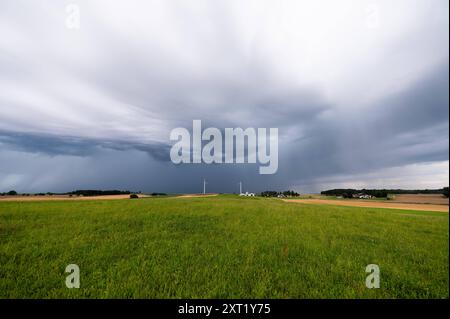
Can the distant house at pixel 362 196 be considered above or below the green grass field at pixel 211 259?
below

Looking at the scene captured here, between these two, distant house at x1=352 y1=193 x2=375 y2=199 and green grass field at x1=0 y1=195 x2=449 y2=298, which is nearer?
green grass field at x1=0 y1=195 x2=449 y2=298

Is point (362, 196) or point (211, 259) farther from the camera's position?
point (362, 196)

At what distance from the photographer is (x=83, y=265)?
27.8ft

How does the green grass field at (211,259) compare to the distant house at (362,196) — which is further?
the distant house at (362,196)

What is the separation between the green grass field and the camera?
6855 mm

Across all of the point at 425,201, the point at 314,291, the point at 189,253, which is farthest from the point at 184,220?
the point at 425,201

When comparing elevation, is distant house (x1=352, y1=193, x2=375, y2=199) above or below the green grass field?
below

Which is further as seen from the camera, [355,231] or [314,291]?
[355,231]

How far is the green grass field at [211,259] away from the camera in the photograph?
6.86 metres

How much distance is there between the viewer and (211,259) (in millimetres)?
9266

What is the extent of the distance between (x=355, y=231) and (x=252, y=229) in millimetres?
7091

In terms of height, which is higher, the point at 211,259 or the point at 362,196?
the point at 211,259
